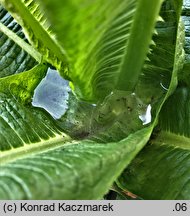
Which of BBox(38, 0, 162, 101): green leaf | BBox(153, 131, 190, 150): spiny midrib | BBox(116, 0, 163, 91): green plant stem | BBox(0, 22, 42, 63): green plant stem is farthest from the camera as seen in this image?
BBox(0, 22, 42, 63): green plant stem

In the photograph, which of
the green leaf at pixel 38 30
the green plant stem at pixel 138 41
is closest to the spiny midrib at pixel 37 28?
the green leaf at pixel 38 30

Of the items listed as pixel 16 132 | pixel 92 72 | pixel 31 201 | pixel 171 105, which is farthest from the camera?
pixel 171 105

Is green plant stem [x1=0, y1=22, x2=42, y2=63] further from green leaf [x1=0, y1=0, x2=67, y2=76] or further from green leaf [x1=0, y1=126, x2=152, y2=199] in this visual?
green leaf [x1=0, y1=126, x2=152, y2=199]

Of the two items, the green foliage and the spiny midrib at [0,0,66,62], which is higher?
the spiny midrib at [0,0,66,62]

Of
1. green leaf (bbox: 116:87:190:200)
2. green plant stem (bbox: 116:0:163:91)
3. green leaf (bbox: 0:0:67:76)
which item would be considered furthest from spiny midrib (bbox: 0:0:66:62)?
green leaf (bbox: 116:87:190:200)

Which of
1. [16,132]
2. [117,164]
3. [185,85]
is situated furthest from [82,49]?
[185,85]

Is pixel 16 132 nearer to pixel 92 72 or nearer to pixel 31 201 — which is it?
pixel 92 72

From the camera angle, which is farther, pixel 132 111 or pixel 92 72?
pixel 132 111

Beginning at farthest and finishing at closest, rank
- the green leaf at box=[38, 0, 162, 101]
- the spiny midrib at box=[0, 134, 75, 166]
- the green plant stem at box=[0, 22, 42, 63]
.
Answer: the green plant stem at box=[0, 22, 42, 63]
the spiny midrib at box=[0, 134, 75, 166]
the green leaf at box=[38, 0, 162, 101]
